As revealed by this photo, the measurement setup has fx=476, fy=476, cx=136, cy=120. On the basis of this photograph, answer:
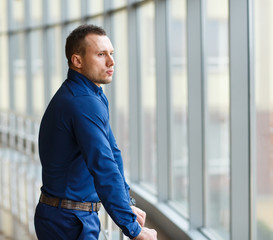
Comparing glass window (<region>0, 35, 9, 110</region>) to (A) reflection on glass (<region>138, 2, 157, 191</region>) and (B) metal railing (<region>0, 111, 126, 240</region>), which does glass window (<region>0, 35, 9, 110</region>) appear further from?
(A) reflection on glass (<region>138, 2, 157, 191</region>)

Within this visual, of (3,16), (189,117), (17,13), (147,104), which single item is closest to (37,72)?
(17,13)

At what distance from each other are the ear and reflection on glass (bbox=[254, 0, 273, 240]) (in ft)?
4.06

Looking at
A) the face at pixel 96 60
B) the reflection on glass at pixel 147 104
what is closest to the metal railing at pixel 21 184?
the reflection on glass at pixel 147 104

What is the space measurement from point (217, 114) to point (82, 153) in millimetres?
2999

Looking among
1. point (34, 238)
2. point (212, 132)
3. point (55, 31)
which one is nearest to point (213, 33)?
point (212, 132)

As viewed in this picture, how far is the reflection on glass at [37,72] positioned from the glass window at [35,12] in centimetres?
20

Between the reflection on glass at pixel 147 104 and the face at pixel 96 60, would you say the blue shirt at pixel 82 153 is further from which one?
the reflection on glass at pixel 147 104

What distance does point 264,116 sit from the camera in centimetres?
240

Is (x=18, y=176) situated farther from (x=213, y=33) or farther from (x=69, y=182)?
(x=69, y=182)

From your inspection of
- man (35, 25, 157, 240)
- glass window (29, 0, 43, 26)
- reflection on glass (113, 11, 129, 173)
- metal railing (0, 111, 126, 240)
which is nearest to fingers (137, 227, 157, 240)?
man (35, 25, 157, 240)

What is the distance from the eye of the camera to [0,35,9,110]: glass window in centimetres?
946

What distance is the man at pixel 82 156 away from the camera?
50.7 inches

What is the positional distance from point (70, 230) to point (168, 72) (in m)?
2.61

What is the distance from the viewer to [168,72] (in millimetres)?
3908
